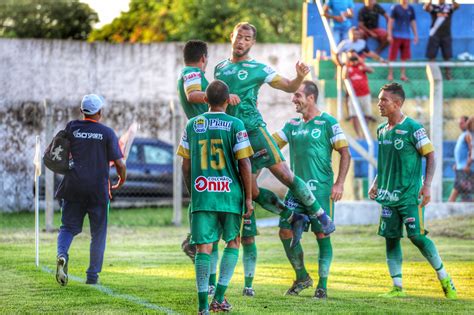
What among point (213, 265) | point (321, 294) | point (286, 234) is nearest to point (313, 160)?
point (286, 234)

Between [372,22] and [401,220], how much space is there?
13436mm

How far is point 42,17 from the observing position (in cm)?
4434

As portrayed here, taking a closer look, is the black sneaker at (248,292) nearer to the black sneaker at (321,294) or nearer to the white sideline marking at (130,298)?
the black sneaker at (321,294)

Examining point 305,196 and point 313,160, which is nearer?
point 305,196

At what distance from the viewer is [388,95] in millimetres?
11148

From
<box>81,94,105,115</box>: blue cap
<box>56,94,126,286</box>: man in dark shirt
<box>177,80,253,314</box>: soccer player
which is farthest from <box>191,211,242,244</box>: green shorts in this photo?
<box>81,94,105,115</box>: blue cap

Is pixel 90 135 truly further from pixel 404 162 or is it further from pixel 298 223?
pixel 404 162

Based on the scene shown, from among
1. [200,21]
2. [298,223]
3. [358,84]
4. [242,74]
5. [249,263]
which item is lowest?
[249,263]

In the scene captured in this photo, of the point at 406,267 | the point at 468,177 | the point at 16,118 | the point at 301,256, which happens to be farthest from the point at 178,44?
the point at 301,256

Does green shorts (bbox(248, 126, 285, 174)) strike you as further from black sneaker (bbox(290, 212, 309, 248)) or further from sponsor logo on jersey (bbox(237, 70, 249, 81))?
black sneaker (bbox(290, 212, 309, 248))

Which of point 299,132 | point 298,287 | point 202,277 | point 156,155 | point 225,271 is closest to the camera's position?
point 202,277

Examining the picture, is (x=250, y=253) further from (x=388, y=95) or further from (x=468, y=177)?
(x=468, y=177)

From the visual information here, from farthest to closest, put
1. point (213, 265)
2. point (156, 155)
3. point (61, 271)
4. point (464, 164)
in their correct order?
point (156, 155), point (464, 164), point (61, 271), point (213, 265)

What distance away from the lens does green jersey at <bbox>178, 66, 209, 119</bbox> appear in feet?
35.8
